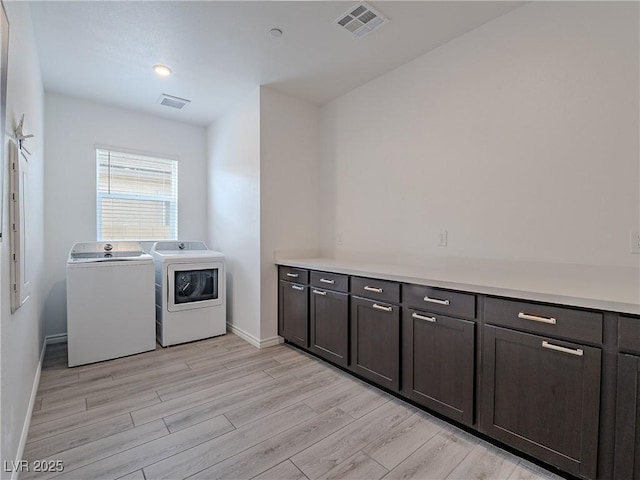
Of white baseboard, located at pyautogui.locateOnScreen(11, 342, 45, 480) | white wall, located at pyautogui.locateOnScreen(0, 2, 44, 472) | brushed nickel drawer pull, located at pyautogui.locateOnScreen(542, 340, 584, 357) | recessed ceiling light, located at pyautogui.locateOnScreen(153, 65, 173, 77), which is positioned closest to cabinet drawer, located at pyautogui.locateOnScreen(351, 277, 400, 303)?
brushed nickel drawer pull, located at pyautogui.locateOnScreen(542, 340, 584, 357)

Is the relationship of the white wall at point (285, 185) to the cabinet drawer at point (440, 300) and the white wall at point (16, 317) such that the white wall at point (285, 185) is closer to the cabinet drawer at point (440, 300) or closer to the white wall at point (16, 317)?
the cabinet drawer at point (440, 300)

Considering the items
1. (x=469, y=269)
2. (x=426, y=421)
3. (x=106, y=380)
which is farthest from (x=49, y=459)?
(x=469, y=269)

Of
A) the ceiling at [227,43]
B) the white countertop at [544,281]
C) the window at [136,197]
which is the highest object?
the ceiling at [227,43]

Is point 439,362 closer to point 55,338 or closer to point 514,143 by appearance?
point 514,143

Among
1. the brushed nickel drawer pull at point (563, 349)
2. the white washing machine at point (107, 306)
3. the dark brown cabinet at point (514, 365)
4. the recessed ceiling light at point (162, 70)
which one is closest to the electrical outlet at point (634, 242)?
the dark brown cabinet at point (514, 365)

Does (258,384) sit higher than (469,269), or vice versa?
(469,269)

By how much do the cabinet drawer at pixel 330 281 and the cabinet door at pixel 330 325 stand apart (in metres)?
0.04

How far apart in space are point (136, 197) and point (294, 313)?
8.27 ft

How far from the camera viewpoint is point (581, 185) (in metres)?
1.84

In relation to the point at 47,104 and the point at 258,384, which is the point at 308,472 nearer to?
the point at 258,384

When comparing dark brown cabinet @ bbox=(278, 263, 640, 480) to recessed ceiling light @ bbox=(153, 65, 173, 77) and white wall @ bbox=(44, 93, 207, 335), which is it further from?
white wall @ bbox=(44, 93, 207, 335)

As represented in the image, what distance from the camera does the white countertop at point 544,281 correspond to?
1381 millimetres

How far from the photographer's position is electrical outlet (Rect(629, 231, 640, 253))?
5.44 feet

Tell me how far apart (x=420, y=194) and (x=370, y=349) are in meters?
1.33
